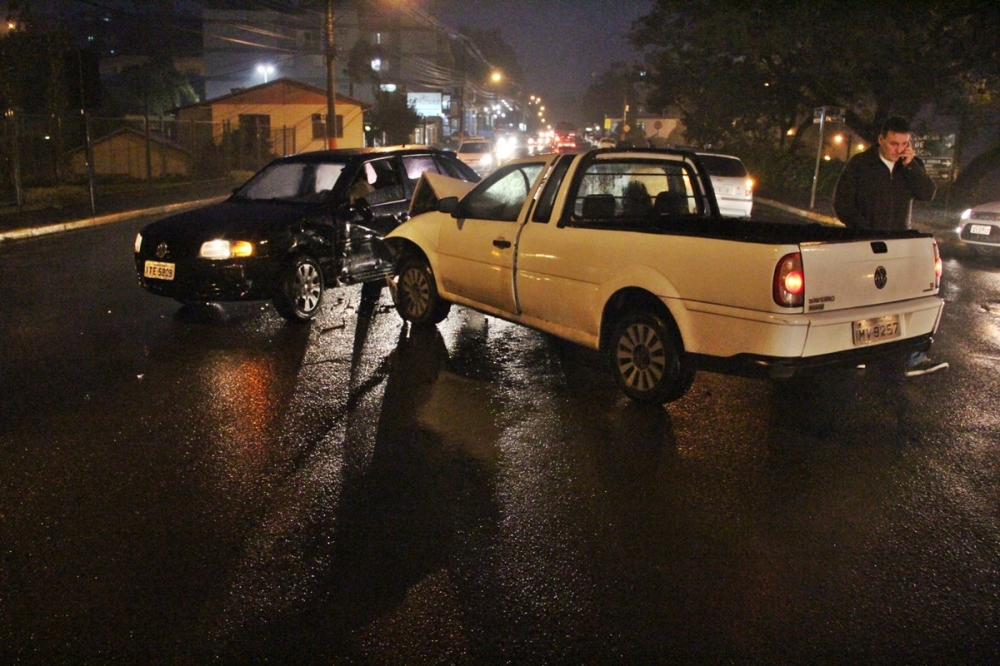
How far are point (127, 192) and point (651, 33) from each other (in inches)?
1275

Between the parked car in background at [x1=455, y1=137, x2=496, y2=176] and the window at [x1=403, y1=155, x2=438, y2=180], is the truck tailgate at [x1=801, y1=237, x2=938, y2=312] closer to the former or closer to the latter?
the window at [x1=403, y1=155, x2=438, y2=180]

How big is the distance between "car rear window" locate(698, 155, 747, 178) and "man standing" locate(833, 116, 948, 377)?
10888 millimetres

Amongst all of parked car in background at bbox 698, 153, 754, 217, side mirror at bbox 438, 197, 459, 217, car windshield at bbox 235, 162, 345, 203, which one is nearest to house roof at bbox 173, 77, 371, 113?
parked car in background at bbox 698, 153, 754, 217

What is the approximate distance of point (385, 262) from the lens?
9.62 meters

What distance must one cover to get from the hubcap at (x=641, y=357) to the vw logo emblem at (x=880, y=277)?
1403mm

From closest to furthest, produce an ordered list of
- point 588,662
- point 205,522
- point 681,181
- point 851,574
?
1. point 588,662
2. point 851,574
3. point 205,522
4. point 681,181

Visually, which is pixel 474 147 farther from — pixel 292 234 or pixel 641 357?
pixel 641 357

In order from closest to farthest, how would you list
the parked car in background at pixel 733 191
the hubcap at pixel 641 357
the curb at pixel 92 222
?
the hubcap at pixel 641 357
the curb at pixel 92 222
the parked car in background at pixel 733 191

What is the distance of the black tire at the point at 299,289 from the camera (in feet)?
27.9

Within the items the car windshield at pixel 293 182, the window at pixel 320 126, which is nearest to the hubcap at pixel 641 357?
the car windshield at pixel 293 182

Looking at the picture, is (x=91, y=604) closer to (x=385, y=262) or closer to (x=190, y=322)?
(x=190, y=322)

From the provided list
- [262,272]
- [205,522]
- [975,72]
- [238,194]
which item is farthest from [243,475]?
[975,72]

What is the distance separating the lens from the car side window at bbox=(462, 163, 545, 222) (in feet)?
23.4

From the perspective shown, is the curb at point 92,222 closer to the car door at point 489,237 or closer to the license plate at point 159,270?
the license plate at point 159,270
